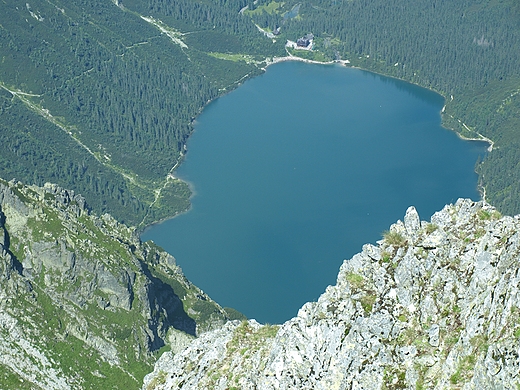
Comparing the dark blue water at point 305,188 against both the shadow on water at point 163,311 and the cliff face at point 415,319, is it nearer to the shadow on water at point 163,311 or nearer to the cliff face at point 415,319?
the shadow on water at point 163,311

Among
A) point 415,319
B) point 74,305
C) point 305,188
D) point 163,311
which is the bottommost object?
point 415,319

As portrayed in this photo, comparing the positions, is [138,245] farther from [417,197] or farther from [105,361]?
[417,197]

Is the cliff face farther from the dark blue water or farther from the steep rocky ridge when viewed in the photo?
the dark blue water

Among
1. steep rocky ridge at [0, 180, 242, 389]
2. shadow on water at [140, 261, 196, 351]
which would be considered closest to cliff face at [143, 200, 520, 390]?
steep rocky ridge at [0, 180, 242, 389]

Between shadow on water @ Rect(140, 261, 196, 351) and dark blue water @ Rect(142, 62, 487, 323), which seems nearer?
shadow on water @ Rect(140, 261, 196, 351)

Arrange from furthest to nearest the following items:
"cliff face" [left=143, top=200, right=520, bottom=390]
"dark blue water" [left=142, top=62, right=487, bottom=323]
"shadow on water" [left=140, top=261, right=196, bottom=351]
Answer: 1. "dark blue water" [left=142, top=62, right=487, bottom=323]
2. "shadow on water" [left=140, top=261, right=196, bottom=351]
3. "cliff face" [left=143, top=200, right=520, bottom=390]

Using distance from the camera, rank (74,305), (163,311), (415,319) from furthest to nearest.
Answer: (163,311), (74,305), (415,319)

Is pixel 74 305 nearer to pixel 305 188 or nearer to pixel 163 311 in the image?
pixel 163 311

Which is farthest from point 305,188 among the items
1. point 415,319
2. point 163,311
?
point 415,319
